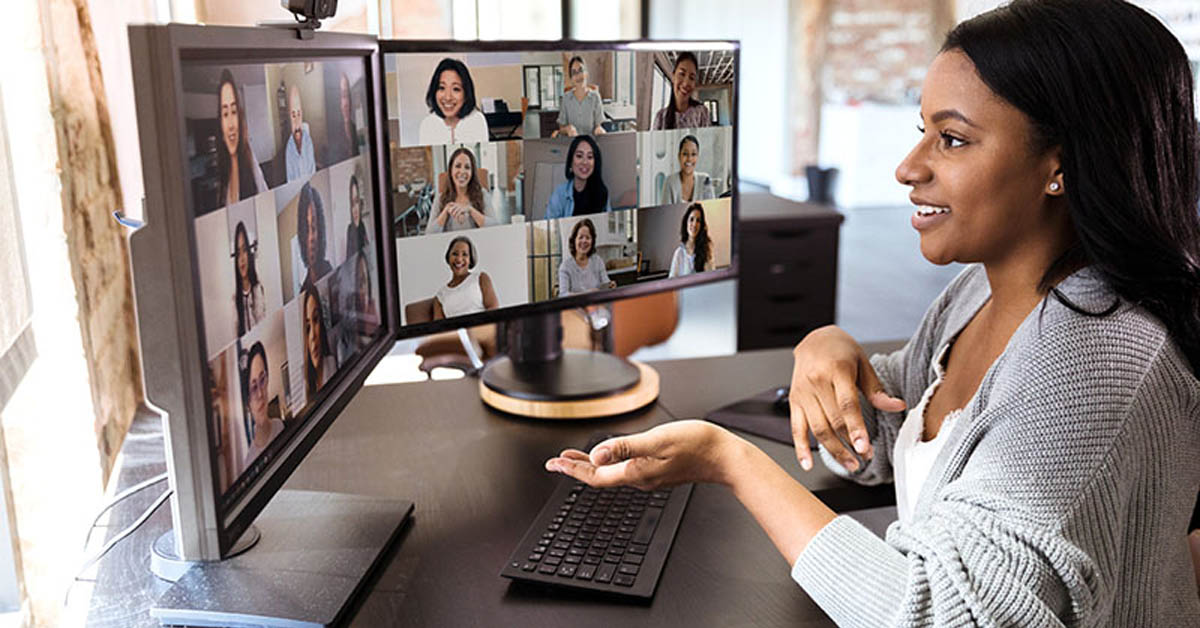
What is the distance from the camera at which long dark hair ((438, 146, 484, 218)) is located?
4.09ft

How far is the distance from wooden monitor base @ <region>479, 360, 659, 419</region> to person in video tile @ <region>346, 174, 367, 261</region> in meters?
0.39

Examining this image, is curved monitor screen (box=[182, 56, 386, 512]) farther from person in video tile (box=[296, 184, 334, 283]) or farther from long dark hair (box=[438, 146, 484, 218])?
long dark hair (box=[438, 146, 484, 218])

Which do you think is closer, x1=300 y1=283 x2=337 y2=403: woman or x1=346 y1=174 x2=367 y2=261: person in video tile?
x1=300 y1=283 x2=337 y2=403: woman

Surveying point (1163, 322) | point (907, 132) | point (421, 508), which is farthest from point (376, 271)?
point (907, 132)

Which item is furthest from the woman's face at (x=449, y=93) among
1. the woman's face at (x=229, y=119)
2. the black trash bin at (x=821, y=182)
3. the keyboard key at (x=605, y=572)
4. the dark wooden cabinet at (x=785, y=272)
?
the black trash bin at (x=821, y=182)

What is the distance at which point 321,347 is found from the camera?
101 centimetres

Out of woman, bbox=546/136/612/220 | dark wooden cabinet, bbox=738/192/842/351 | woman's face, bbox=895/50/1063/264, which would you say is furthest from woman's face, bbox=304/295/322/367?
dark wooden cabinet, bbox=738/192/842/351

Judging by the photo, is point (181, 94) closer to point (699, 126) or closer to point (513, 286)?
point (513, 286)

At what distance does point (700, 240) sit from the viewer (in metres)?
1.51

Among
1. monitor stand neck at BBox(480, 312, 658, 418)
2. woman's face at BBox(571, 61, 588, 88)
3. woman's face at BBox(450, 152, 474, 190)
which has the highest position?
woman's face at BBox(571, 61, 588, 88)

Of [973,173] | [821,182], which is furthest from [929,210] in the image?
[821,182]

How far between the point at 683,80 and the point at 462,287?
43cm

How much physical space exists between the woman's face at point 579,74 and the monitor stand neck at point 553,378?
33 centimetres

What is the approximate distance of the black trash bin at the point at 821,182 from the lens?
7.52 metres
